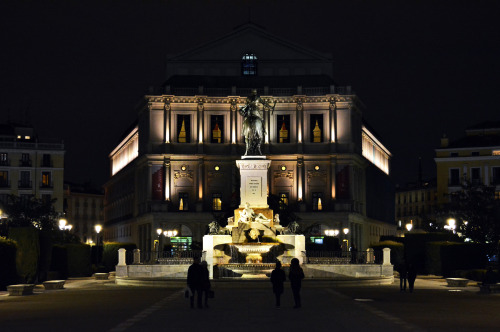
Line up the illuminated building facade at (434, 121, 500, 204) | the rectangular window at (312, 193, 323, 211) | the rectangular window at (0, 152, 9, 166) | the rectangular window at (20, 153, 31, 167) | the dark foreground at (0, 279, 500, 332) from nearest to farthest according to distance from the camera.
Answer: the dark foreground at (0, 279, 500, 332) → the rectangular window at (312, 193, 323, 211) → the illuminated building facade at (434, 121, 500, 204) → the rectangular window at (0, 152, 9, 166) → the rectangular window at (20, 153, 31, 167)

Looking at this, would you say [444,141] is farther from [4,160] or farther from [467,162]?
[4,160]

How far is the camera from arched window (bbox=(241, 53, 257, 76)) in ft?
413

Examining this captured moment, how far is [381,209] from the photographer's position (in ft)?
486

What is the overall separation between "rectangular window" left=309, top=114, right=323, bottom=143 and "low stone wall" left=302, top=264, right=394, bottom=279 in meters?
64.0

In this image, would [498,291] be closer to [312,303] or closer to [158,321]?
[312,303]

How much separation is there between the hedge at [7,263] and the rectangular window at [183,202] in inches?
2680

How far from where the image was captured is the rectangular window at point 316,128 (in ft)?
391

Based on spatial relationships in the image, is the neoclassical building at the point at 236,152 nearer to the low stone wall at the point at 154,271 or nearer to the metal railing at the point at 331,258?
the metal railing at the point at 331,258

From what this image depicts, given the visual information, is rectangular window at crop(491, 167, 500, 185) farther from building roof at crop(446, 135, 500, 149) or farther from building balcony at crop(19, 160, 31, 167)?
building balcony at crop(19, 160, 31, 167)

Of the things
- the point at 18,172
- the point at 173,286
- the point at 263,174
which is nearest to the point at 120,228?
the point at 18,172

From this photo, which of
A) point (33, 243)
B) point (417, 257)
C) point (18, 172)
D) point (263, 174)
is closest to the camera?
point (33, 243)

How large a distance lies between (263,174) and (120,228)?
85480 mm

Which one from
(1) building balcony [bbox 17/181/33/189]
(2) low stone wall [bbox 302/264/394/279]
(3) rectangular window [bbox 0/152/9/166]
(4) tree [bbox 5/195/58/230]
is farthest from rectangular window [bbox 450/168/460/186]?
(2) low stone wall [bbox 302/264/394/279]

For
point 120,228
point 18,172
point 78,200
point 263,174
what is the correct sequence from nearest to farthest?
point 263,174
point 18,172
point 120,228
point 78,200
